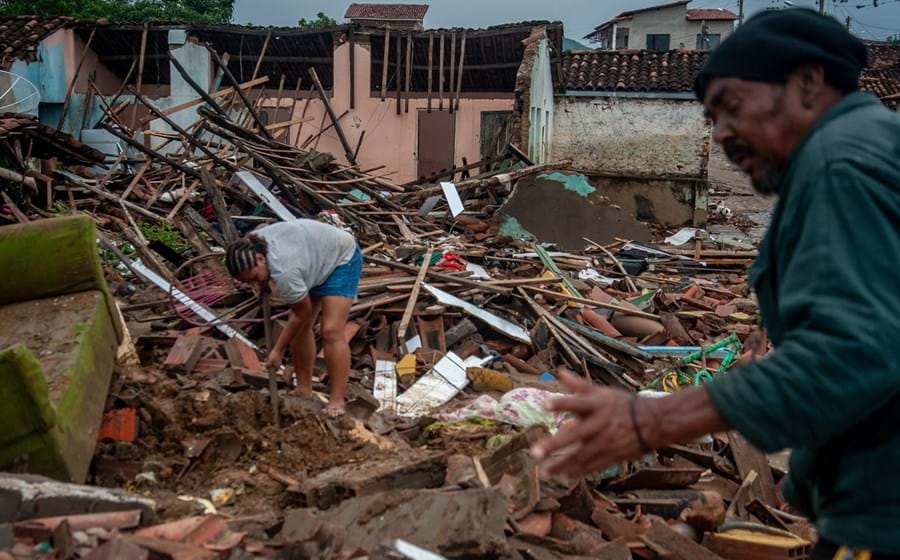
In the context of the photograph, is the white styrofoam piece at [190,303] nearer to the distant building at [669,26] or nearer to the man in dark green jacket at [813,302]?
the man in dark green jacket at [813,302]

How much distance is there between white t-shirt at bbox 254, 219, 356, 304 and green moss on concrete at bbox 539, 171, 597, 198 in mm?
8873

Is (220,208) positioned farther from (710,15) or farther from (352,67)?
(710,15)

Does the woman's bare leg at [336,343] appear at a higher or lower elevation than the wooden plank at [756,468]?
higher

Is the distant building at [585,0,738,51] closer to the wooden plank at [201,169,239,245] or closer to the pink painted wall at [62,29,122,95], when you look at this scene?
the pink painted wall at [62,29,122,95]

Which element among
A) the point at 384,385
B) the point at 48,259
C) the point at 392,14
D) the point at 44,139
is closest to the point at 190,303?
the point at 384,385

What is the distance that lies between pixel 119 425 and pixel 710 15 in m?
48.3

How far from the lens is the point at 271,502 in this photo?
4.25 metres

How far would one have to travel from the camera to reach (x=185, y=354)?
20.8 ft

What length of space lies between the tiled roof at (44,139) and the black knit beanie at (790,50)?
438 inches

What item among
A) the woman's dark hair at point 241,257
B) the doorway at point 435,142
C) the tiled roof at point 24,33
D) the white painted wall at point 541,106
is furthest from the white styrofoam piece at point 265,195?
the tiled roof at point 24,33

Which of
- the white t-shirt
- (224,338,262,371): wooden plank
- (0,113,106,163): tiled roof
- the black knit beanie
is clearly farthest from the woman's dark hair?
(0,113,106,163): tiled roof

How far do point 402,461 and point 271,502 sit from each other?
0.71m

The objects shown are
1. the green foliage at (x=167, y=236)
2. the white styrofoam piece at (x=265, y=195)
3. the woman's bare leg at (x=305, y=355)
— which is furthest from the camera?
the white styrofoam piece at (x=265, y=195)

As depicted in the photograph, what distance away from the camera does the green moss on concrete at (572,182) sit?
14383 millimetres
